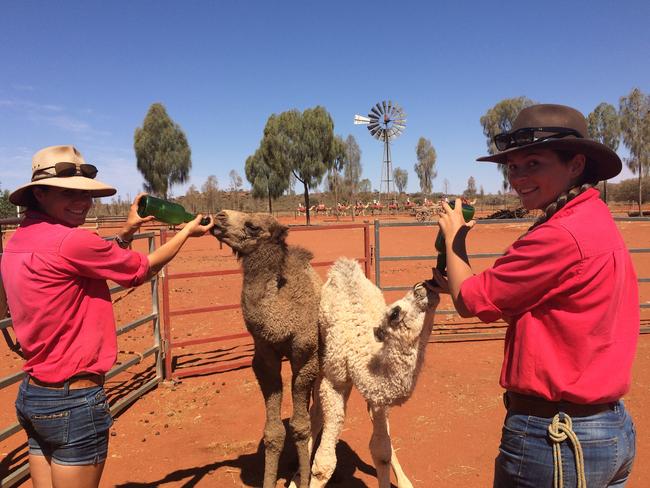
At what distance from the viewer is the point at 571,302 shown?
1453mm

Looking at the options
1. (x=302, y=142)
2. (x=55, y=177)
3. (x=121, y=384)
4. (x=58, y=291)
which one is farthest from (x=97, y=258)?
(x=302, y=142)

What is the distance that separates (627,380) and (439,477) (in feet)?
8.71

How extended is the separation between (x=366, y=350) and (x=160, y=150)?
38409 millimetres

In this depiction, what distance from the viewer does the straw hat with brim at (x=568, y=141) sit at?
1514 millimetres

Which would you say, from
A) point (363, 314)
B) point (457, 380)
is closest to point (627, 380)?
point (363, 314)

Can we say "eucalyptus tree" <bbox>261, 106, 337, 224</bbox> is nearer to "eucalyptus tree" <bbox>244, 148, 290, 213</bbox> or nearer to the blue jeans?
"eucalyptus tree" <bbox>244, 148, 290, 213</bbox>

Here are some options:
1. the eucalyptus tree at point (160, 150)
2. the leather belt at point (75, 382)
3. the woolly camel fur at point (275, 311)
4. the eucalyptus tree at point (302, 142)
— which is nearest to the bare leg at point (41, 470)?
the leather belt at point (75, 382)

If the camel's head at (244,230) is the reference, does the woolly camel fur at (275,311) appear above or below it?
below

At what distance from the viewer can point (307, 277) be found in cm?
306

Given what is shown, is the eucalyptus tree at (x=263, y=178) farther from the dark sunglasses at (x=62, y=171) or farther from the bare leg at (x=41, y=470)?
the bare leg at (x=41, y=470)

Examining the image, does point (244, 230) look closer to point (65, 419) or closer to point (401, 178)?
point (65, 419)

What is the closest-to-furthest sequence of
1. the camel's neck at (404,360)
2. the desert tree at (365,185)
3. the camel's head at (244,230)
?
the camel's neck at (404,360) → the camel's head at (244,230) → the desert tree at (365,185)

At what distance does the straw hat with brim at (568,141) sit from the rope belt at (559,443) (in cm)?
92

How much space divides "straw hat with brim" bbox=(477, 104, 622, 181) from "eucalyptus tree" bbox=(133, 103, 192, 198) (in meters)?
38.9
